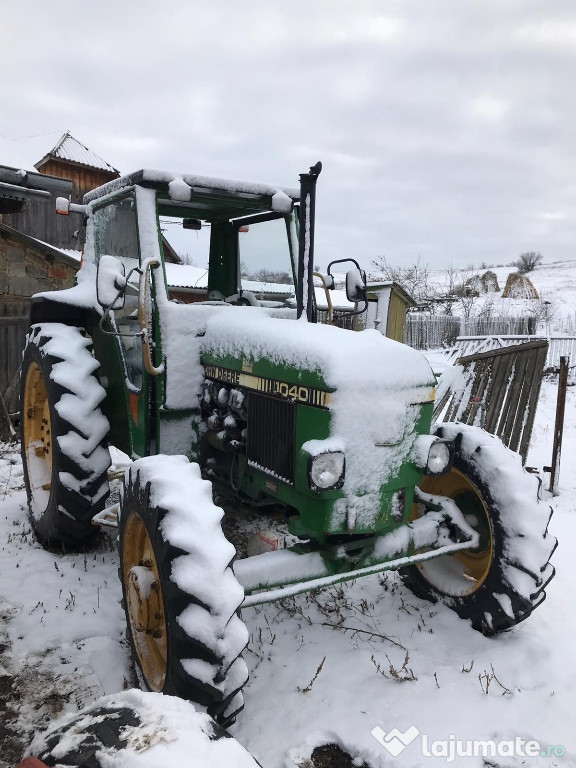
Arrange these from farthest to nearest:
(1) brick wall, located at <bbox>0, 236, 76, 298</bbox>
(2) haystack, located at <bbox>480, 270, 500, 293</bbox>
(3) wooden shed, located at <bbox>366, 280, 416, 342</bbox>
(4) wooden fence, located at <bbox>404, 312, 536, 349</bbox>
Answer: (2) haystack, located at <bbox>480, 270, 500, 293</bbox>, (4) wooden fence, located at <bbox>404, 312, 536, 349</bbox>, (3) wooden shed, located at <bbox>366, 280, 416, 342</bbox>, (1) brick wall, located at <bbox>0, 236, 76, 298</bbox>

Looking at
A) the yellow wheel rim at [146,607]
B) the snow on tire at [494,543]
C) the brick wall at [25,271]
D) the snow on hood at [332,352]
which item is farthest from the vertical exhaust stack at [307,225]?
the brick wall at [25,271]

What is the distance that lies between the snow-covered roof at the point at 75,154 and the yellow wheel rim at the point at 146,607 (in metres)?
21.4

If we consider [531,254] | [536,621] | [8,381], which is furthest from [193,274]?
[531,254]

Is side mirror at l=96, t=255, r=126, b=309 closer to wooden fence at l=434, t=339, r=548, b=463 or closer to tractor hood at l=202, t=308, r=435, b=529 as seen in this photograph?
tractor hood at l=202, t=308, r=435, b=529

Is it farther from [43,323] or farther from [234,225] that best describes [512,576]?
[43,323]

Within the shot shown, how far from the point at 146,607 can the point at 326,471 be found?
0.94m

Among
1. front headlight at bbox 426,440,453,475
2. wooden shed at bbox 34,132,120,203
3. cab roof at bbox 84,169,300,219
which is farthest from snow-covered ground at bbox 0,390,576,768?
wooden shed at bbox 34,132,120,203

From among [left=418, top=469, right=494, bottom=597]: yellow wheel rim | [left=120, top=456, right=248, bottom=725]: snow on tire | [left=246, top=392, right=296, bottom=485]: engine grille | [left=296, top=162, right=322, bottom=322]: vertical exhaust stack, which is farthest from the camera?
[left=418, top=469, right=494, bottom=597]: yellow wheel rim

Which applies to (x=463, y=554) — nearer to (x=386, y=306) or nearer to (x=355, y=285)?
(x=355, y=285)

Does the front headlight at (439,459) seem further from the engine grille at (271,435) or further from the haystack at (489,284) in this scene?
the haystack at (489,284)

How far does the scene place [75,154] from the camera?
71.3 feet

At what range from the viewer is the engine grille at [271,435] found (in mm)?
2760
